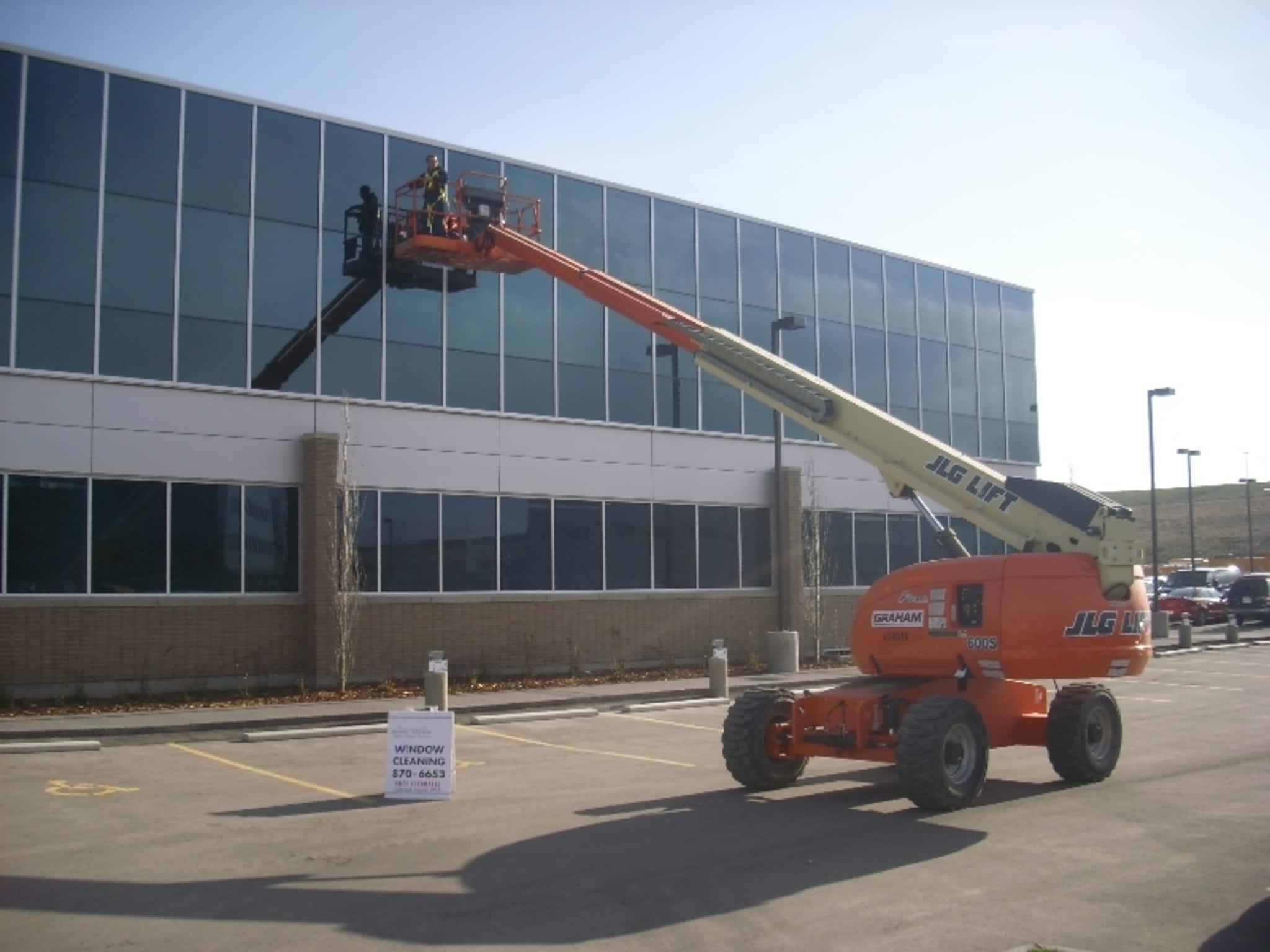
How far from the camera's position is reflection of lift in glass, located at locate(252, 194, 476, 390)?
24.2 m

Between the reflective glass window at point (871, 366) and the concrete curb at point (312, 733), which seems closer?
the concrete curb at point (312, 733)

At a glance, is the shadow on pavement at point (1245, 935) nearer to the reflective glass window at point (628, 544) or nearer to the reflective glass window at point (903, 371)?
the reflective glass window at point (628, 544)

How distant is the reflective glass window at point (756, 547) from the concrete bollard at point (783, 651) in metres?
2.68

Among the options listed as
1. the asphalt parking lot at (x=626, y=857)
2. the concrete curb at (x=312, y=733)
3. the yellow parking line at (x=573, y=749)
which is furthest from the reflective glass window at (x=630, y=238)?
the asphalt parking lot at (x=626, y=857)

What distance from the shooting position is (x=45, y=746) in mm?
16438

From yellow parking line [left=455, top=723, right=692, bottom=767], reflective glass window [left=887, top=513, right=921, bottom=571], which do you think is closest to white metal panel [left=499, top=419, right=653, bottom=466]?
yellow parking line [left=455, top=723, right=692, bottom=767]

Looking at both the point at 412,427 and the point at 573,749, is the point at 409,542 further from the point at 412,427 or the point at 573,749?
the point at 573,749

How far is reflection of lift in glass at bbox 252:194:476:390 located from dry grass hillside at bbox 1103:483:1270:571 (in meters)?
89.8

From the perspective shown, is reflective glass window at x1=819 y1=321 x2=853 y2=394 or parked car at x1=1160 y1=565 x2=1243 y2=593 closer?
reflective glass window at x1=819 y1=321 x2=853 y2=394

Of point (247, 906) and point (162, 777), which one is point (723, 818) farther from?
point (162, 777)

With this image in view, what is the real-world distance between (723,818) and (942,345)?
28005 mm

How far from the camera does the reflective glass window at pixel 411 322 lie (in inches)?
997

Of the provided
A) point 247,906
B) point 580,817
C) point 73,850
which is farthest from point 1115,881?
point 73,850

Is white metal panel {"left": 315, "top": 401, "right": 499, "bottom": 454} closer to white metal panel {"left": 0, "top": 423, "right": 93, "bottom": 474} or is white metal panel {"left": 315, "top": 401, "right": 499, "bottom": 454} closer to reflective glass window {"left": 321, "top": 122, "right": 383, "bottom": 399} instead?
reflective glass window {"left": 321, "top": 122, "right": 383, "bottom": 399}
